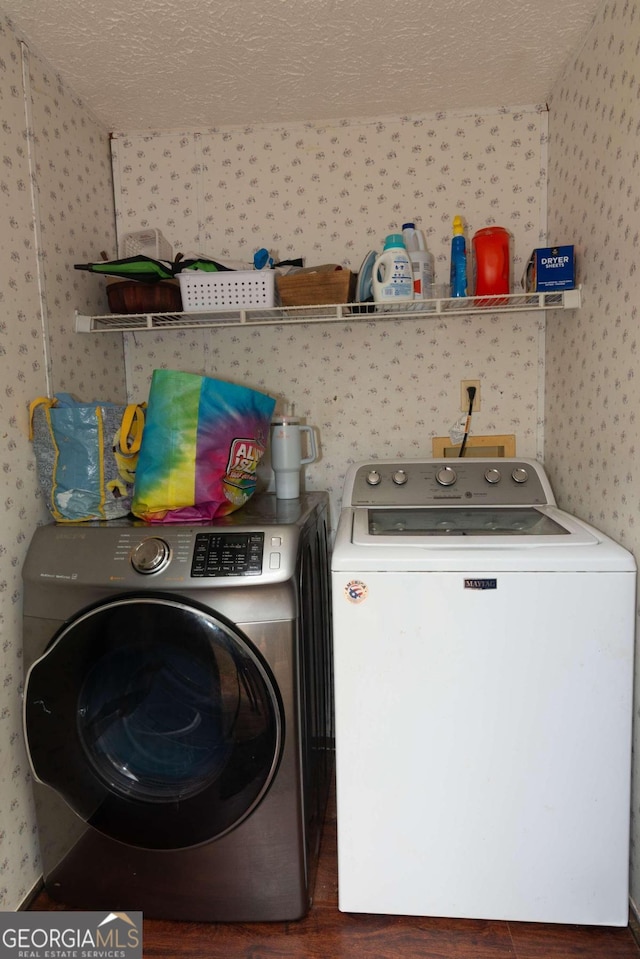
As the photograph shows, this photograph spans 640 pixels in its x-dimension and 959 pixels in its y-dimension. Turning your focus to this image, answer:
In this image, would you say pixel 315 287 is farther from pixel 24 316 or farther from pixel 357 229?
pixel 24 316

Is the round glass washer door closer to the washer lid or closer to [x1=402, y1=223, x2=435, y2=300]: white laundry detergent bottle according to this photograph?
the washer lid

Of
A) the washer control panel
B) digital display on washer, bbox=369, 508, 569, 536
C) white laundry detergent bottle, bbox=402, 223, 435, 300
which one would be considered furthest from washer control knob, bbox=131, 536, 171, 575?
white laundry detergent bottle, bbox=402, 223, 435, 300

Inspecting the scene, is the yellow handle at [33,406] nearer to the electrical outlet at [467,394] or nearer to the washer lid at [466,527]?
the washer lid at [466,527]

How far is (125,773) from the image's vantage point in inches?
56.4

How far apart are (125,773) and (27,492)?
73 cm

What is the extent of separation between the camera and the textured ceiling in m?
1.43

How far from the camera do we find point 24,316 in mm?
1526

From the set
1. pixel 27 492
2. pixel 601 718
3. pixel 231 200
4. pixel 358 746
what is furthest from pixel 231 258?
pixel 601 718

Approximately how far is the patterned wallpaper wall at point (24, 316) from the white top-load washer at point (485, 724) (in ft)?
2.61

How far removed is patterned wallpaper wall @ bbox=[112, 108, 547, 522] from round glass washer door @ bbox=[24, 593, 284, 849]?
0.91m

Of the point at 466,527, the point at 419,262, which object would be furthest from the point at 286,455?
the point at 419,262

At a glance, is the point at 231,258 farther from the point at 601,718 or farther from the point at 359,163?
the point at 601,718

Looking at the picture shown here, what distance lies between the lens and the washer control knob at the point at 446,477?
182 centimetres

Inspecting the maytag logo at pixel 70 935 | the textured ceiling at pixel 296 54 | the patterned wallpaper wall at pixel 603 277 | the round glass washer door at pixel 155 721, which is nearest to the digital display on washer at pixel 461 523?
the patterned wallpaper wall at pixel 603 277
